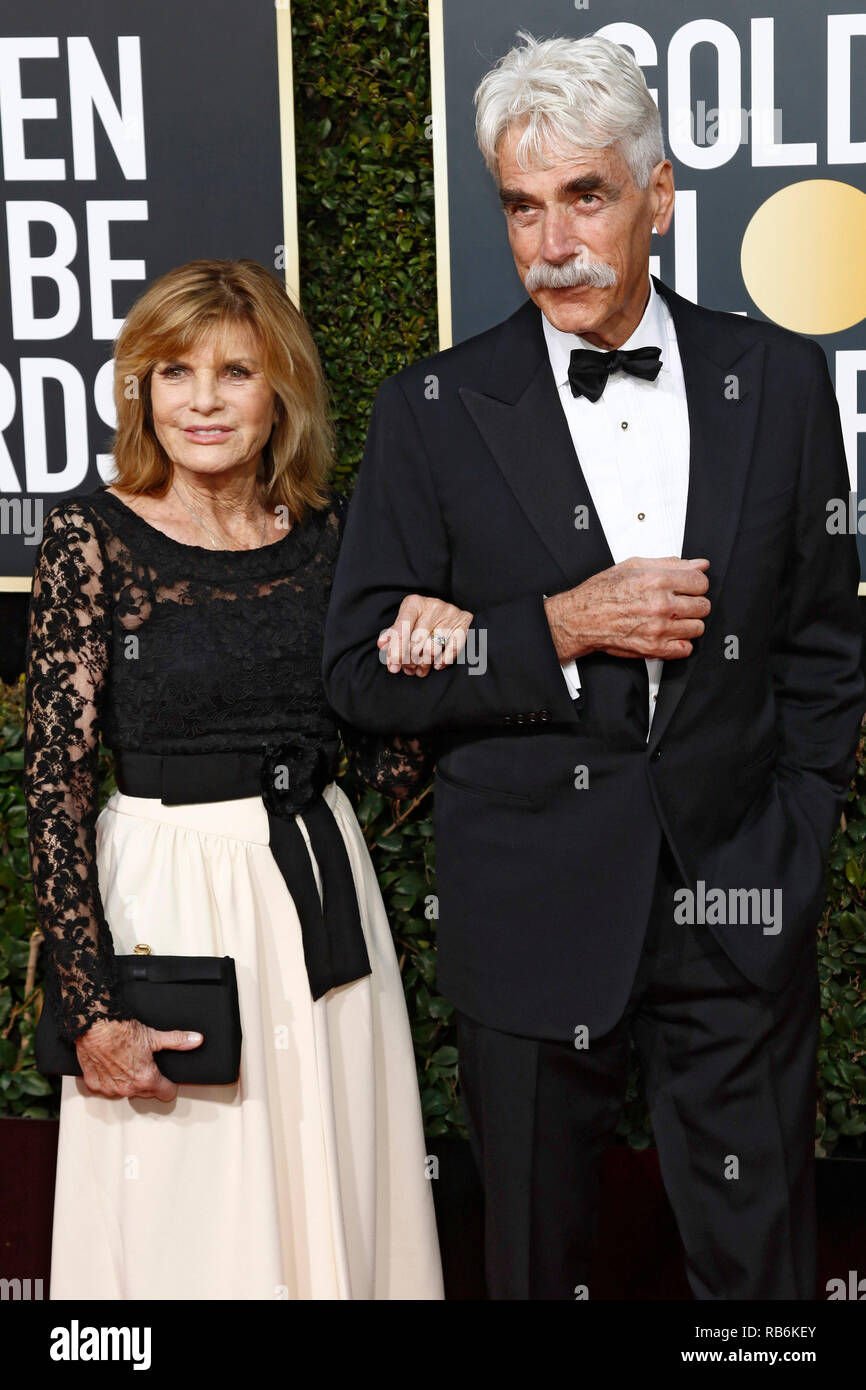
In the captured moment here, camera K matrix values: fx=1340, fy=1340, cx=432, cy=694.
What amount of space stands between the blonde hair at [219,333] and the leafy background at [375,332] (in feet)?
1.86

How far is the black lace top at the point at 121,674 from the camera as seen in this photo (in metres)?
2.10

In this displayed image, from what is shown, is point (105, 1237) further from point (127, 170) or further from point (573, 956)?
point (127, 170)

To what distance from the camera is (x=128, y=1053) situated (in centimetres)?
210

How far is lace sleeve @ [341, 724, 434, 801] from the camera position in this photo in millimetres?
2287

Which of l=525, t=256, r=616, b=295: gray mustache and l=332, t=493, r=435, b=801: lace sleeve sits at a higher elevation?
l=525, t=256, r=616, b=295: gray mustache

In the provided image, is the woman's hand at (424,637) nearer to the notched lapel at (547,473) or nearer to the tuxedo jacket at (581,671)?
the tuxedo jacket at (581,671)

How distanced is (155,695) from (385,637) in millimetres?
420

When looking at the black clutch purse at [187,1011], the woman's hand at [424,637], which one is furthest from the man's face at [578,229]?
the black clutch purse at [187,1011]

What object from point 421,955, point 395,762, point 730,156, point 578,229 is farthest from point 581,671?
point 730,156

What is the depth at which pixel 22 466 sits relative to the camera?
2.92 meters

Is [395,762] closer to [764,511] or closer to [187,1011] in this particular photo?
[187,1011]

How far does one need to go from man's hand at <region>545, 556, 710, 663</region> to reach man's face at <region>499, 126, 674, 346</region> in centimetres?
39

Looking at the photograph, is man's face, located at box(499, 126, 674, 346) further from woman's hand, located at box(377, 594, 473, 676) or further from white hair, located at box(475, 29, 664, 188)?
woman's hand, located at box(377, 594, 473, 676)

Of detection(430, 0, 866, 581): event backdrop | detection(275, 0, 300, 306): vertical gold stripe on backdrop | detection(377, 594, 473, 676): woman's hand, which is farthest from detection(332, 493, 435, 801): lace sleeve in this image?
detection(430, 0, 866, 581): event backdrop
